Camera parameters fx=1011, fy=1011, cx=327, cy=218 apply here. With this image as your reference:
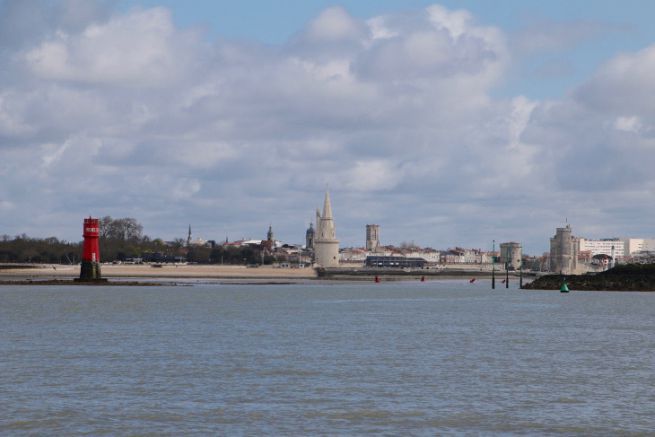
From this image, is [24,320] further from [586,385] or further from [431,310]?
[586,385]

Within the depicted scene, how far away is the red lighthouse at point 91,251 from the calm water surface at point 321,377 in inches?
2220

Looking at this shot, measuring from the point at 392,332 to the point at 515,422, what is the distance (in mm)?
26806

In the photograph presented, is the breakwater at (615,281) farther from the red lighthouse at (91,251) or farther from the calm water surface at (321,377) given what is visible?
the calm water surface at (321,377)

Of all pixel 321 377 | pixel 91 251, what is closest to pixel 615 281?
pixel 91 251

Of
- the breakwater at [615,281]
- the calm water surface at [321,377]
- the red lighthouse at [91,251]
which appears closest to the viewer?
the calm water surface at [321,377]

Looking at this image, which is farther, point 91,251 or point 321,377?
point 91,251

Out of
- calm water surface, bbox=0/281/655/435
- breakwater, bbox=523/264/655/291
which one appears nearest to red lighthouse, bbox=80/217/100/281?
calm water surface, bbox=0/281/655/435

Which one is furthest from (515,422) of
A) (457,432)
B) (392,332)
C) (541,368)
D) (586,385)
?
(392,332)

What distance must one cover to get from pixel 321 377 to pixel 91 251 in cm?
9069

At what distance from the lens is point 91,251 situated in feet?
385

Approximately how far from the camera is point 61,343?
1661 inches

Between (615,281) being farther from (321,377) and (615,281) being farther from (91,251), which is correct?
(321,377)

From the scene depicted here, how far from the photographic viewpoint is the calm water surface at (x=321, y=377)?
23297 millimetres

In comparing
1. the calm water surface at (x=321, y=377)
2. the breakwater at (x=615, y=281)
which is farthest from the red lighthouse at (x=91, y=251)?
the breakwater at (x=615, y=281)
